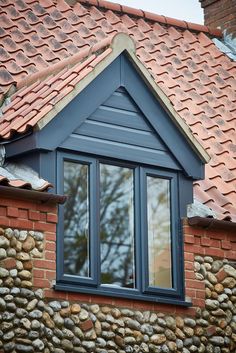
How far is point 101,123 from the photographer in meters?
15.4

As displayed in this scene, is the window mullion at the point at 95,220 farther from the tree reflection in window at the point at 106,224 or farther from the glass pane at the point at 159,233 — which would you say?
the glass pane at the point at 159,233

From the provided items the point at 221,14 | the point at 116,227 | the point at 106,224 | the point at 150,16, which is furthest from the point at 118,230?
the point at 221,14

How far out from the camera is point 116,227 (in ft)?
49.7

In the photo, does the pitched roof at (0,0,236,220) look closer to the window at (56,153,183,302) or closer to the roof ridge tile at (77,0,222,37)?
the roof ridge tile at (77,0,222,37)

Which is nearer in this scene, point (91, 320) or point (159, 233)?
point (91, 320)

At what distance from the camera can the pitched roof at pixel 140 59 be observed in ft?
52.2

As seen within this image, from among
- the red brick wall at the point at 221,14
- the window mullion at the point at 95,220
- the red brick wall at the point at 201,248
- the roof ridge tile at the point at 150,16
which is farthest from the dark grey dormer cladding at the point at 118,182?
the red brick wall at the point at 221,14

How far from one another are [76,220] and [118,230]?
0.65m

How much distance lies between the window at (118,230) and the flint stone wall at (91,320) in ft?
0.95

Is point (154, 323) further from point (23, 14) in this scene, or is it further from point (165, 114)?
point (23, 14)

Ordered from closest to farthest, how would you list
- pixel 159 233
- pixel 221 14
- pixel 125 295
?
pixel 125 295 → pixel 159 233 → pixel 221 14

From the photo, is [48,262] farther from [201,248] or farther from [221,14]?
[221,14]

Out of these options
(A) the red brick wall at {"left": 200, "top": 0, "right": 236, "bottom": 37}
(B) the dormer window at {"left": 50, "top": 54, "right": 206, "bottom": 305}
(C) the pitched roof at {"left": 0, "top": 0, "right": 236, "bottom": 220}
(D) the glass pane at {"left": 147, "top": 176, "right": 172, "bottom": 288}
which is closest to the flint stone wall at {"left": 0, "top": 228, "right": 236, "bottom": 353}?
(B) the dormer window at {"left": 50, "top": 54, "right": 206, "bottom": 305}

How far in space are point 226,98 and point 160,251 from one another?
14.6 ft
